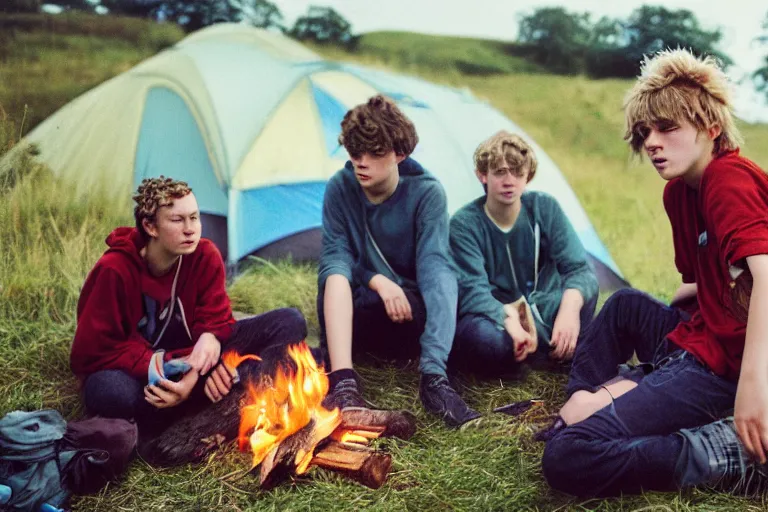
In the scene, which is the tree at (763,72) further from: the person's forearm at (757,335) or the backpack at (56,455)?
the backpack at (56,455)

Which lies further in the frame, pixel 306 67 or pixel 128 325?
pixel 306 67

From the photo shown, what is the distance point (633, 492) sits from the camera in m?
2.37

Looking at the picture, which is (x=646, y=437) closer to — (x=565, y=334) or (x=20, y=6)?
(x=565, y=334)

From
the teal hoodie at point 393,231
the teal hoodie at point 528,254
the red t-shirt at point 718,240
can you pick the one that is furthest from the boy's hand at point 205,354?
the red t-shirt at point 718,240

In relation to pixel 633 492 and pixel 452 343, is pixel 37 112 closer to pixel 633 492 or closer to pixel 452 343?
pixel 452 343

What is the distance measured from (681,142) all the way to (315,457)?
1.52 metres

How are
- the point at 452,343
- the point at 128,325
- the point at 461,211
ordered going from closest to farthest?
the point at 128,325
the point at 452,343
the point at 461,211

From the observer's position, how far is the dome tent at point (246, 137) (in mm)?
4379

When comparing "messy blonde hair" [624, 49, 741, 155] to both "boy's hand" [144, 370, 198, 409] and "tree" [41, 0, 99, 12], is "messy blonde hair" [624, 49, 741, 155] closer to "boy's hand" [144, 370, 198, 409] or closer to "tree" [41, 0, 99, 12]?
"boy's hand" [144, 370, 198, 409]

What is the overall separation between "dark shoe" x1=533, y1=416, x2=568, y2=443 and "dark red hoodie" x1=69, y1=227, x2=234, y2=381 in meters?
1.20

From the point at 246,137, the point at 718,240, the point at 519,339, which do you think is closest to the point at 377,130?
the point at 519,339

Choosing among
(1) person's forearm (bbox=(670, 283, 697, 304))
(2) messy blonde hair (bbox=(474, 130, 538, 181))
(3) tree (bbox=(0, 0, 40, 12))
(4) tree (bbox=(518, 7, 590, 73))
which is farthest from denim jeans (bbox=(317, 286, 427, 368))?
(4) tree (bbox=(518, 7, 590, 73))

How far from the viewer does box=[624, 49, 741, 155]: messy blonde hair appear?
2.45 metres

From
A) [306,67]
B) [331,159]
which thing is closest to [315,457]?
[331,159]
